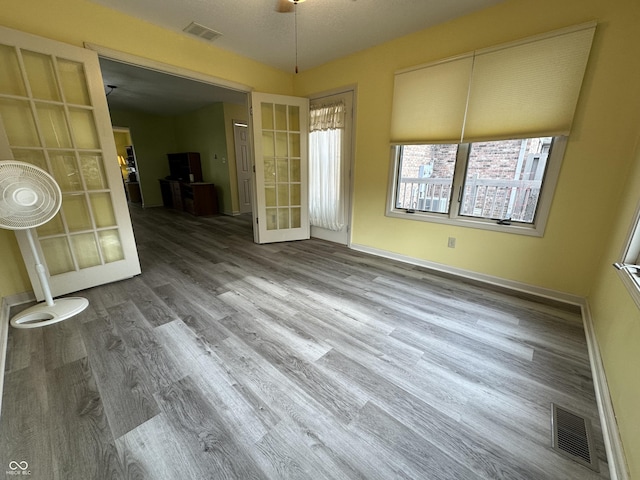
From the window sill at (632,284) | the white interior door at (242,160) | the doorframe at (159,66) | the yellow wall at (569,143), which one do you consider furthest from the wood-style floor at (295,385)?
the white interior door at (242,160)

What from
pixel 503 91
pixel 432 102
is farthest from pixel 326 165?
pixel 503 91

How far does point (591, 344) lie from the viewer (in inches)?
68.2

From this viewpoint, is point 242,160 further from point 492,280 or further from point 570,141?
point 570,141

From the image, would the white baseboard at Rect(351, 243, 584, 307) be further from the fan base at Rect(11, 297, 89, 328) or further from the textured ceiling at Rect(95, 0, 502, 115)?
the fan base at Rect(11, 297, 89, 328)

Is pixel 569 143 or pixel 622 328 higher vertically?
pixel 569 143

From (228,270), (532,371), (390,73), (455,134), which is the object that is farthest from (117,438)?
(390,73)

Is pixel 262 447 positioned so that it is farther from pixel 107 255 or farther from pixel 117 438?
pixel 107 255

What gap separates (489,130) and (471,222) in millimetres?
908

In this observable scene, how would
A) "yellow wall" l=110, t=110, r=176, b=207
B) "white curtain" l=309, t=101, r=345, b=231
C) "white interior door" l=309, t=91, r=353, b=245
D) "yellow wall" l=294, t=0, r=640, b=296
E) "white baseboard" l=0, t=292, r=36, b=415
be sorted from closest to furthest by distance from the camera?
1. "white baseboard" l=0, t=292, r=36, b=415
2. "yellow wall" l=294, t=0, r=640, b=296
3. "white interior door" l=309, t=91, r=353, b=245
4. "white curtain" l=309, t=101, r=345, b=231
5. "yellow wall" l=110, t=110, r=176, b=207

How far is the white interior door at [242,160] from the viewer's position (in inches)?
229

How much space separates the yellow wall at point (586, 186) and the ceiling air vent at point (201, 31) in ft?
5.87

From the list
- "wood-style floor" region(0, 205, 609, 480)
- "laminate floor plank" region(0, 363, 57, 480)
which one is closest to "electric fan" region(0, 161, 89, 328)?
"wood-style floor" region(0, 205, 609, 480)

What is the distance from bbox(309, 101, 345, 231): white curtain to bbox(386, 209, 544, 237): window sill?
0.95 m

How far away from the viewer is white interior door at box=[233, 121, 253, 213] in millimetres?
5807
